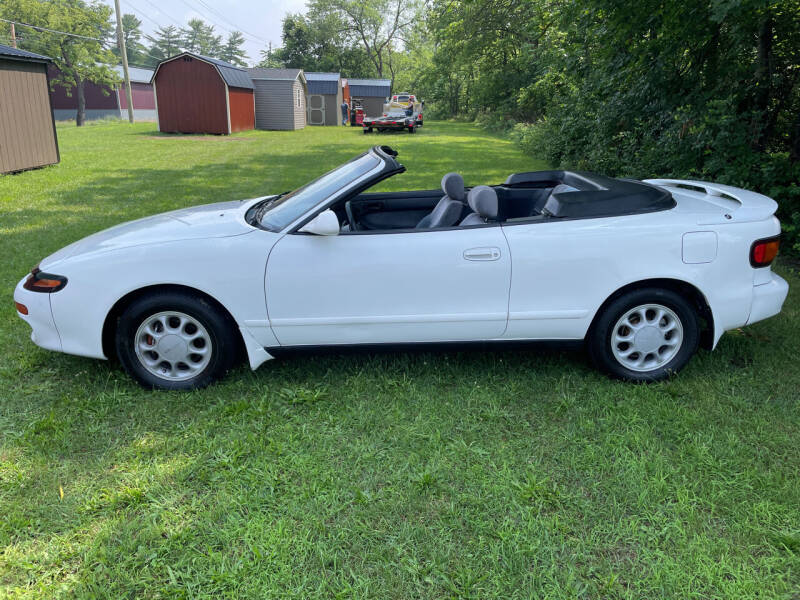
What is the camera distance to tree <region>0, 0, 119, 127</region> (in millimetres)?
41219

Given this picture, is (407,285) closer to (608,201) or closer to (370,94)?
(608,201)

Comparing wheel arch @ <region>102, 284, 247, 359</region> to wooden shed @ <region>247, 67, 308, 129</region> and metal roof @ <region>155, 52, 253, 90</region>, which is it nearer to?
metal roof @ <region>155, 52, 253, 90</region>

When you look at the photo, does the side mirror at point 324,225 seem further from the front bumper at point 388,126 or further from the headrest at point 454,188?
the front bumper at point 388,126

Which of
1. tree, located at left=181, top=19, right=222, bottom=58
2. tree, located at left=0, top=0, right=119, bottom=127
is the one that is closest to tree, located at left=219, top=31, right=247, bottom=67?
tree, located at left=181, top=19, right=222, bottom=58

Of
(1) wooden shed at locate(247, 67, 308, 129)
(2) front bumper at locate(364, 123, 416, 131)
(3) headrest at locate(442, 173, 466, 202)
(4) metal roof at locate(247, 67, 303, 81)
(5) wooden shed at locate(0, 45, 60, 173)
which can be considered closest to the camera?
(3) headrest at locate(442, 173, 466, 202)

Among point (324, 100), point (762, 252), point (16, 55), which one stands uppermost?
point (324, 100)

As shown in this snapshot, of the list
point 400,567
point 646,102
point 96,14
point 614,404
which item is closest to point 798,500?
point 614,404

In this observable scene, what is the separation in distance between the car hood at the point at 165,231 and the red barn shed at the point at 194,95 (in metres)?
25.0

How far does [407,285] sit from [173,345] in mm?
1423

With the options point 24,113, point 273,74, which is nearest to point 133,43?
point 273,74

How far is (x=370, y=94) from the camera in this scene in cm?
4625

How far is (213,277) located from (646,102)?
8.11 meters

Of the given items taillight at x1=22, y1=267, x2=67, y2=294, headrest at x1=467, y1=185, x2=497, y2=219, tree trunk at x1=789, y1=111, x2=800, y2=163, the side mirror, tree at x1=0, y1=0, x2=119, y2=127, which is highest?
tree at x1=0, y1=0, x2=119, y2=127

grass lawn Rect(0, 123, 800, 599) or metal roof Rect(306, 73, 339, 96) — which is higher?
metal roof Rect(306, 73, 339, 96)
